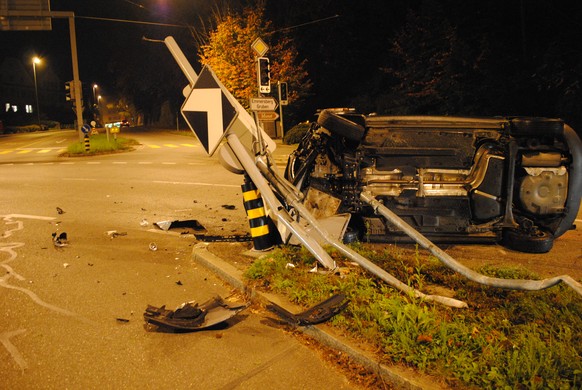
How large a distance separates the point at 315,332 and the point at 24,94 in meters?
89.5

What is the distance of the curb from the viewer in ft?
10.4

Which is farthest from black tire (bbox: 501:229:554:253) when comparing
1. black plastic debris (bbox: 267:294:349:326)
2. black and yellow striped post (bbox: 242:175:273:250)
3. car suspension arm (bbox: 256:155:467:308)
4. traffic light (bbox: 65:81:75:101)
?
A: traffic light (bbox: 65:81:75:101)

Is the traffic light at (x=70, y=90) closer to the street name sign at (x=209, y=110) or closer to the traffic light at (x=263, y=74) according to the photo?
the traffic light at (x=263, y=74)

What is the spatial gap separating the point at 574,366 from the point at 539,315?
2.90ft

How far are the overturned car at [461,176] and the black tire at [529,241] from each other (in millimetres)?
11

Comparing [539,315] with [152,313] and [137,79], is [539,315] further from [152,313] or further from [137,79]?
[137,79]

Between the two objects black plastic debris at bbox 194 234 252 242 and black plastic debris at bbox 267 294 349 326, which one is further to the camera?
black plastic debris at bbox 194 234 252 242

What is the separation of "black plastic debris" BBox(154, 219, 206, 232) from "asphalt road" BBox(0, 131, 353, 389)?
0.19m

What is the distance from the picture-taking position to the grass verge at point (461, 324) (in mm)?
3020

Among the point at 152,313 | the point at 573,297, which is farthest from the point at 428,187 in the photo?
the point at 152,313

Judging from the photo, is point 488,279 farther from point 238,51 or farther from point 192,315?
point 238,51

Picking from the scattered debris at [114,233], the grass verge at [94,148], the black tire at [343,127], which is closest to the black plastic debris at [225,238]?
the scattered debris at [114,233]

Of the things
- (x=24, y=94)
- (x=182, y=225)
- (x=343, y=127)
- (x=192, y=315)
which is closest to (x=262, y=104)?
(x=343, y=127)

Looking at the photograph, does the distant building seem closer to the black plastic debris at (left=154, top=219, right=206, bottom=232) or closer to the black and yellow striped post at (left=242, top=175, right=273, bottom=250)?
the black plastic debris at (left=154, top=219, right=206, bottom=232)
